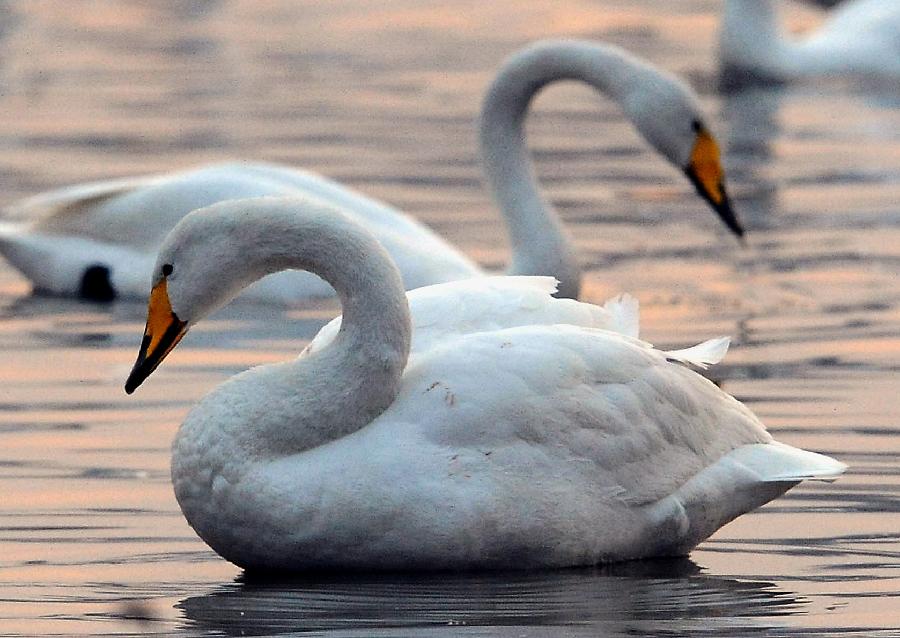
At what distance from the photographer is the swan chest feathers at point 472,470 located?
20.6ft

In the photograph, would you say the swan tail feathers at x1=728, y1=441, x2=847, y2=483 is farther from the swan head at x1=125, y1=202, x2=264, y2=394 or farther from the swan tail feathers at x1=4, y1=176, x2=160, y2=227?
the swan tail feathers at x1=4, y1=176, x2=160, y2=227

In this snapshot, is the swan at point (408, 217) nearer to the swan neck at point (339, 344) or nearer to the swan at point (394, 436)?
the swan at point (394, 436)

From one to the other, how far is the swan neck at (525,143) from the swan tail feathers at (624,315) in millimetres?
3348

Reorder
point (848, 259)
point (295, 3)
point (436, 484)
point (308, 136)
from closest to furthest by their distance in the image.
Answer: point (436, 484), point (848, 259), point (308, 136), point (295, 3)

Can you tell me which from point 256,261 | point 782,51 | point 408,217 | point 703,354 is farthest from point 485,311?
point 782,51

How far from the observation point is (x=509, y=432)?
254 inches

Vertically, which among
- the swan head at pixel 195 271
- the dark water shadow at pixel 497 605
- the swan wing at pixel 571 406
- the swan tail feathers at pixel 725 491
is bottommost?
the dark water shadow at pixel 497 605

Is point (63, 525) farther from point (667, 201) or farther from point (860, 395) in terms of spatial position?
point (667, 201)

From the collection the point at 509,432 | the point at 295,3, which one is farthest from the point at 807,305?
the point at 295,3

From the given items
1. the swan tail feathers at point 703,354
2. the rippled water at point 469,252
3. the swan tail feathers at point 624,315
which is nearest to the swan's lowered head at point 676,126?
the rippled water at point 469,252

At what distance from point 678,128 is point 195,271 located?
4874mm

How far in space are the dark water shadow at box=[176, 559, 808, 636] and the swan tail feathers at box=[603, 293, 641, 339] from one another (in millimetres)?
848

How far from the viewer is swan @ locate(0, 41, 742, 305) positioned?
35.4ft

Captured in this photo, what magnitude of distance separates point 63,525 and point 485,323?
130 cm
